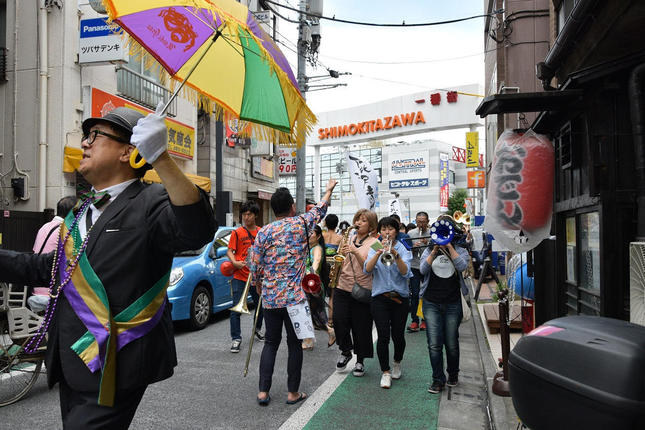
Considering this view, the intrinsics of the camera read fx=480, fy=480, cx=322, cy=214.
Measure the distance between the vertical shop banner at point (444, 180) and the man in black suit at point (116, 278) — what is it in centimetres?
4915

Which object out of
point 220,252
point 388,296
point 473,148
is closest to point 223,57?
point 388,296

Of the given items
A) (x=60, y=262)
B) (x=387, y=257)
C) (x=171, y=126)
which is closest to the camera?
(x=60, y=262)

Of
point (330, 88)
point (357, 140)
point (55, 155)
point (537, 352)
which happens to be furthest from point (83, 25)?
point (357, 140)

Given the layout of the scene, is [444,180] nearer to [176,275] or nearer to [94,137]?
[176,275]

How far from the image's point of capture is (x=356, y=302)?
18.7ft

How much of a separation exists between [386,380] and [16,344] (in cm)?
368

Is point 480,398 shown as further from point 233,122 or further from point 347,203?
point 347,203

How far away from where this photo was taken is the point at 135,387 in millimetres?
1944

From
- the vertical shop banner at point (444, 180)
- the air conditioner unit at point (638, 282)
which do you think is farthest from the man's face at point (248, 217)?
the vertical shop banner at point (444, 180)

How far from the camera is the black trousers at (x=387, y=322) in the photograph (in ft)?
17.4

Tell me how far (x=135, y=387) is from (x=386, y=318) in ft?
12.2

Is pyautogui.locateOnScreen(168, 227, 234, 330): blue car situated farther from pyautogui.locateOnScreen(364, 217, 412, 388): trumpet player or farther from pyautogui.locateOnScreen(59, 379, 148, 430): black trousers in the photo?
pyautogui.locateOnScreen(59, 379, 148, 430): black trousers

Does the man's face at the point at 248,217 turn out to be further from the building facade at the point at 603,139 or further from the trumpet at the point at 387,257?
the building facade at the point at 603,139

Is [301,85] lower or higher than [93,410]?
higher
